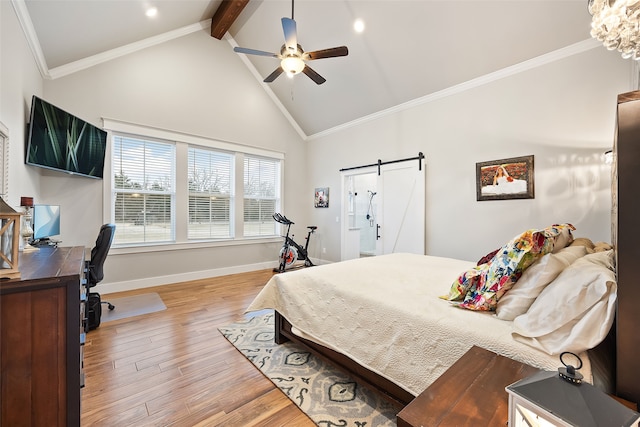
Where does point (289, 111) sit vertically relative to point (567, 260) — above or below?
above

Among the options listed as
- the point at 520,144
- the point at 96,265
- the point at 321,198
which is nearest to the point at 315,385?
the point at 96,265

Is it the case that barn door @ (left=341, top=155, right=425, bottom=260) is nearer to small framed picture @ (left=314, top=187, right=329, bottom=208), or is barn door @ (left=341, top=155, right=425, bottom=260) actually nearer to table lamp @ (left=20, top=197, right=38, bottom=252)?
small framed picture @ (left=314, top=187, right=329, bottom=208)

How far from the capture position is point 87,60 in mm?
3602

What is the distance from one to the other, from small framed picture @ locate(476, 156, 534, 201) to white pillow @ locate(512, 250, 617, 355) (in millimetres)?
2338

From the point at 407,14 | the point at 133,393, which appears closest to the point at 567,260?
the point at 133,393

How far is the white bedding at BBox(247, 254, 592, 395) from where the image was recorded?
125 centimetres

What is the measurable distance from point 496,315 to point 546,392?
32.6 inches

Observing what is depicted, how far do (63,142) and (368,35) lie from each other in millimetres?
4207

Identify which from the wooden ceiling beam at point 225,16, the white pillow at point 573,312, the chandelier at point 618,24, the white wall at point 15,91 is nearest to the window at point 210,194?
the white wall at point 15,91

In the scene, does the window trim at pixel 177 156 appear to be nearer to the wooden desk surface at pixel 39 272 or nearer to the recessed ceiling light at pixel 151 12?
the recessed ceiling light at pixel 151 12

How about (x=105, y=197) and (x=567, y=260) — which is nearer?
(x=567, y=260)

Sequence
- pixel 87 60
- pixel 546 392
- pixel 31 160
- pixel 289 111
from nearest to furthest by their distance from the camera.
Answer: pixel 546 392 < pixel 31 160 < pixel 87 60 < pixel 289 111

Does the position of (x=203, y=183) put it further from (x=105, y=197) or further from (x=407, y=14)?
(x=407, y=14)

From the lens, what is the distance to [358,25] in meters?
3.66
